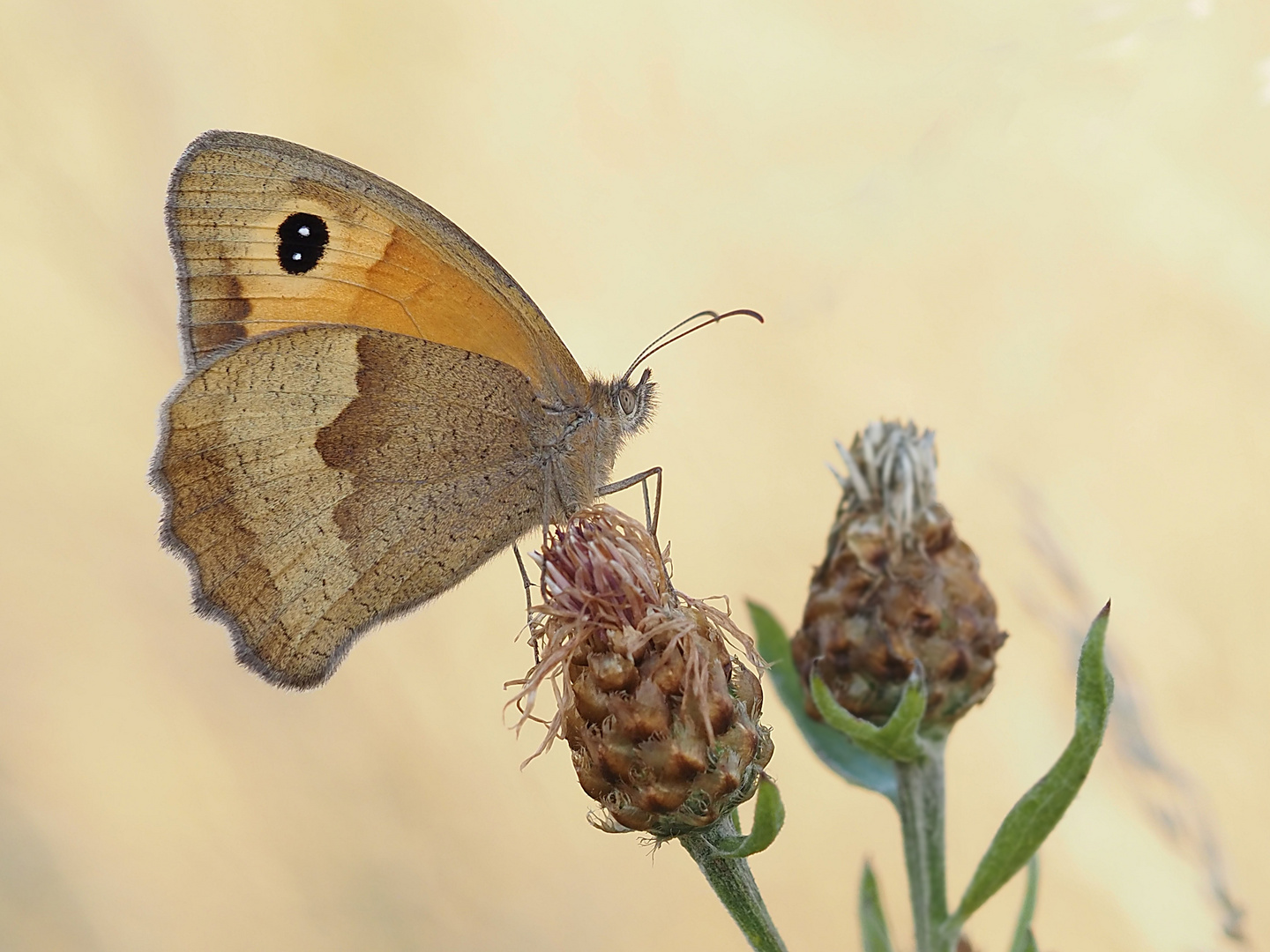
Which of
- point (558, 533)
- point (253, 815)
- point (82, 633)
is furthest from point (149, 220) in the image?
point (558, 533)

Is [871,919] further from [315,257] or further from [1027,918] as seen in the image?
[315,257]

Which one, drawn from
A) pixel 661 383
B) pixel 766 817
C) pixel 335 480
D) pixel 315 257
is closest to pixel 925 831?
pixel 766 817

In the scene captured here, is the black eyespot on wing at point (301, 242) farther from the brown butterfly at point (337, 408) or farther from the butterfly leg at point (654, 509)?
the butterfly leg at point (654, 509)

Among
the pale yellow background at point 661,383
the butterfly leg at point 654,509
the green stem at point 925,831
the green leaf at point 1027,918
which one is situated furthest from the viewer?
the pale yellow background at point 661,383

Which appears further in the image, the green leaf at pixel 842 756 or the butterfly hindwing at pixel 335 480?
the butterfly hindwing at pixel 335 480

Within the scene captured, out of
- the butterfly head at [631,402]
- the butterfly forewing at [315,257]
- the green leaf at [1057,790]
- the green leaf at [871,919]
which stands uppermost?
the butterfly forewing at [315,257]

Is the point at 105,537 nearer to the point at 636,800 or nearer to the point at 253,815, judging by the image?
the point at 253,815

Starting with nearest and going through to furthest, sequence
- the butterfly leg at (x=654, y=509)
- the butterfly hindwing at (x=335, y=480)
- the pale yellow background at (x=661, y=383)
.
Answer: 1. the butterfly leg at (x=654, y=509)
2. the butterfly hindwing at (x=335, y=480)
3. the pale yellow background at (x=661, y=383)

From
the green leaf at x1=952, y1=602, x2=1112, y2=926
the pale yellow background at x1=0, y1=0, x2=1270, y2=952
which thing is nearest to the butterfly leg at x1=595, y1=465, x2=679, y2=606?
the green leaf at x1=952, y1=602, x2=1112, y2=926

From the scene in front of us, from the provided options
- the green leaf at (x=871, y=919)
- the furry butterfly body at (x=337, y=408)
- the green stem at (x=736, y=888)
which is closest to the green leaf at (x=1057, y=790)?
the green leaf at (x=871, y=919)
